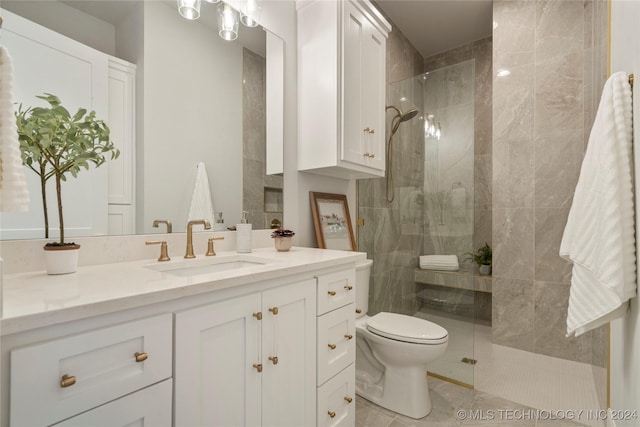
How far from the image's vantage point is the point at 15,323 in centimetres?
55

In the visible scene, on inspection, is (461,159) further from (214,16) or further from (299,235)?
(214,16)

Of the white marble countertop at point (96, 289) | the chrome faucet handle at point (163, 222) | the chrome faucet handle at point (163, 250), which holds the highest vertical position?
the chrome faucet handle at point (163, 222)

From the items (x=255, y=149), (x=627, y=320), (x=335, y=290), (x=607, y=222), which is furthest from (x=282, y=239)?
(x=627, y=320)

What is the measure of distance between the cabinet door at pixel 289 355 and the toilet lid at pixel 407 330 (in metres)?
0.66

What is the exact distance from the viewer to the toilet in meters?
1.66

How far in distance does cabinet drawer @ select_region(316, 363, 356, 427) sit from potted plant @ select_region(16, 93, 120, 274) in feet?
3.50

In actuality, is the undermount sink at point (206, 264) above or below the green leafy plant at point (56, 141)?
below

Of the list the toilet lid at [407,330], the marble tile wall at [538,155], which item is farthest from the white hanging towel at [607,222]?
the marble tile wall at [538,155]

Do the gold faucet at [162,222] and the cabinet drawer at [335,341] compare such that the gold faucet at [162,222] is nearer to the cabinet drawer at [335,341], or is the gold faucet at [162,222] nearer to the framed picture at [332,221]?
the cabinet drawer at [335,341]

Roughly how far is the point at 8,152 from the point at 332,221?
164 centimetres

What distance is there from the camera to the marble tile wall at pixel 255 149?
164 centimetres

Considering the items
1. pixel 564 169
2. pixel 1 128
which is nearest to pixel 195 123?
pixel 1 128

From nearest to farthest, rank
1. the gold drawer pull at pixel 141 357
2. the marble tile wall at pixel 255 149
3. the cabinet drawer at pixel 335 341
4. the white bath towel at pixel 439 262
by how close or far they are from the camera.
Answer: the gold drawer pull at pixel 141 357 < the cabinet drawer at pixel 335 341 < the marble tile wall at pixel 255 149 < the white bath towel at pixel 439 262

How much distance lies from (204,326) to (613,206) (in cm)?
134
